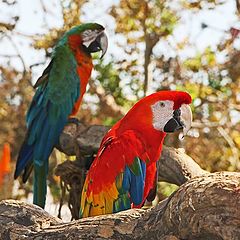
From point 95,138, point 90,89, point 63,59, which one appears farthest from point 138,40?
point 95,138

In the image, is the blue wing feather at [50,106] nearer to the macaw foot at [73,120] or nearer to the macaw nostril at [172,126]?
the macaw foot at [73,120]

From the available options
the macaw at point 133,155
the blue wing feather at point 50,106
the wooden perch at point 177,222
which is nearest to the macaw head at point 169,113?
the macaw at point 133,155

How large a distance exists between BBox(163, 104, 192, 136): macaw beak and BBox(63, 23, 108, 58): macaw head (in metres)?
1.02

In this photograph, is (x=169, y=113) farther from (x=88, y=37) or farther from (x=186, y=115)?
(x=88, y=37)

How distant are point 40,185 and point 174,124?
85 centimetres

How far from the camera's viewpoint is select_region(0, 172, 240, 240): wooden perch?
0.85 m

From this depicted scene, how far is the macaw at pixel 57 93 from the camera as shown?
245cm

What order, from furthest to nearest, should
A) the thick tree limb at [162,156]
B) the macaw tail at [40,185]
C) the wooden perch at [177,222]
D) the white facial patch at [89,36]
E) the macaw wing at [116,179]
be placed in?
the white facial patch at [89,36], the macaw tail at [40,185], the thick tree limb at [162,156], the macaw wing at [116,179], the wooden perch at [177,222]

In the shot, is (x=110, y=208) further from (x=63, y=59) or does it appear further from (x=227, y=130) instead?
(x=227, y=130)

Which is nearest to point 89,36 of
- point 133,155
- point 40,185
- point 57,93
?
point 57,93

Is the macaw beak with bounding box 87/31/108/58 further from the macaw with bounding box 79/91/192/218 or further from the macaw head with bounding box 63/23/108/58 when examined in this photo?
the macaw with bounding box 79/91/192/218

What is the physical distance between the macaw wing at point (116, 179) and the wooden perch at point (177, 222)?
0.52 meters

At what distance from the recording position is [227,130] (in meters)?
3.51

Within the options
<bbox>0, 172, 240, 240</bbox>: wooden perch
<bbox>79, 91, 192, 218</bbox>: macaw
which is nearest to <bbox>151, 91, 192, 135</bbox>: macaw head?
<bbox>79, 91, 192, 218</bbox>: macaw
